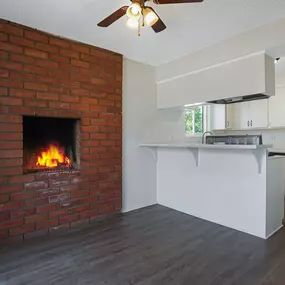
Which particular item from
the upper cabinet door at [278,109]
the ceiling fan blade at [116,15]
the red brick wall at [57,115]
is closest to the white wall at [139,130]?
the red brick wall at [57,115]

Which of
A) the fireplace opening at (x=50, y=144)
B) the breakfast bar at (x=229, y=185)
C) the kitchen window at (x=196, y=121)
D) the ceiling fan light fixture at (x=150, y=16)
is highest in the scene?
the ceiling fan light fixture at (x=150, y=16)

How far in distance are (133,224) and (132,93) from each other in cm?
194

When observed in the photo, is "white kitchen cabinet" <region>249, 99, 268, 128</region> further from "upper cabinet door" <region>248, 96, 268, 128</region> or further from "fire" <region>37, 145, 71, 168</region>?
"fire" <region>37, 145, 71, 168</region>

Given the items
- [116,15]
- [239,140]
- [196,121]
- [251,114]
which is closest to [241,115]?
[251,114]

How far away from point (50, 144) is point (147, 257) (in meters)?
1.86

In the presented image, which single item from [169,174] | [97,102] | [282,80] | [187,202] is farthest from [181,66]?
[282,80]

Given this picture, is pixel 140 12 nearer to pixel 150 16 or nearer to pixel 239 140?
pixel 150 16

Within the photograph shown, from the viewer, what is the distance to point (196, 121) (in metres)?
5.19

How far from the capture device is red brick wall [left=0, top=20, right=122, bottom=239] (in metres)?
2.39

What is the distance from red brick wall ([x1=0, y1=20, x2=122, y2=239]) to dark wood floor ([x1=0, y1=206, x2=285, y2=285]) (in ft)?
0.99

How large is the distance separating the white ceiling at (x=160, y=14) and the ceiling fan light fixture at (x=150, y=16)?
0.37 m

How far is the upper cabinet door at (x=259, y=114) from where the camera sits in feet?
15.4

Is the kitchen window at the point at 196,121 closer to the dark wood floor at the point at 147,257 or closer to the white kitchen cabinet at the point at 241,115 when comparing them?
the white kitchen cabinet at the point at 241,115

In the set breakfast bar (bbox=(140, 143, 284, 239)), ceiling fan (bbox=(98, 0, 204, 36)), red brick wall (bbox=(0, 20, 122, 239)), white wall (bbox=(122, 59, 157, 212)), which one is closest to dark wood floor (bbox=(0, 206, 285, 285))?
breakfast bar (bbox=(140, 143, 284, 239))
